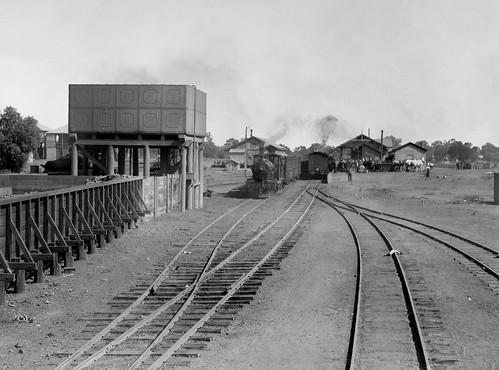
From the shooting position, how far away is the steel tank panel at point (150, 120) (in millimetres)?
30359

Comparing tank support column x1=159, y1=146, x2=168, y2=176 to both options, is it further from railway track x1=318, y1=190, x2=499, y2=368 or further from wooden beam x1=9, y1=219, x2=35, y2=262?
wooden beam x1=9, y1=219, x2=35, y2=262

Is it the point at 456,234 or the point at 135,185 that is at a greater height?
the point at 135,185

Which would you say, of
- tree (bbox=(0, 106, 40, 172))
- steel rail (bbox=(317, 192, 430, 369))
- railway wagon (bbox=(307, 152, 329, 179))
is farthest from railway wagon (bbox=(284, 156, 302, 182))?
steel rail (bbox=(317, 192, 430, 369))

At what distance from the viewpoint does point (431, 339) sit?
32.1ft

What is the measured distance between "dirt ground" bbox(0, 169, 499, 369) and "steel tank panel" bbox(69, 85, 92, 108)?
8.65 metres

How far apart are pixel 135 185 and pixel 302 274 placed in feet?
35.0

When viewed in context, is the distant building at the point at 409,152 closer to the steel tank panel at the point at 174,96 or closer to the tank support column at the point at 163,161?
the tank support column at the point at 163,161

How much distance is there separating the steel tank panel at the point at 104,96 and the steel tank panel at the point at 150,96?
1.35 metres

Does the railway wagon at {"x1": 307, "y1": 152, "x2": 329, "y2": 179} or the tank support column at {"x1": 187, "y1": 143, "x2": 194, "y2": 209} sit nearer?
the tank support column at {"x1": 187, "y1": 143, "x2": 194, "y2": 209}

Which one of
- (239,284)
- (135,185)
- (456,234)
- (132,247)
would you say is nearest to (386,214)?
(456,234)

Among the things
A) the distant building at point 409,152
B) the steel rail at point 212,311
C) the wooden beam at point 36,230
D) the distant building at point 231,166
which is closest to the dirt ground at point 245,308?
the steel rail at point 212,311

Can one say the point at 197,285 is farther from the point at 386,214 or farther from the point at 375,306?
the point at 386,214

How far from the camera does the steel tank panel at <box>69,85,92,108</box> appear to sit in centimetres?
3067

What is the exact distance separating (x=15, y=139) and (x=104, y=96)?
1143 inches
